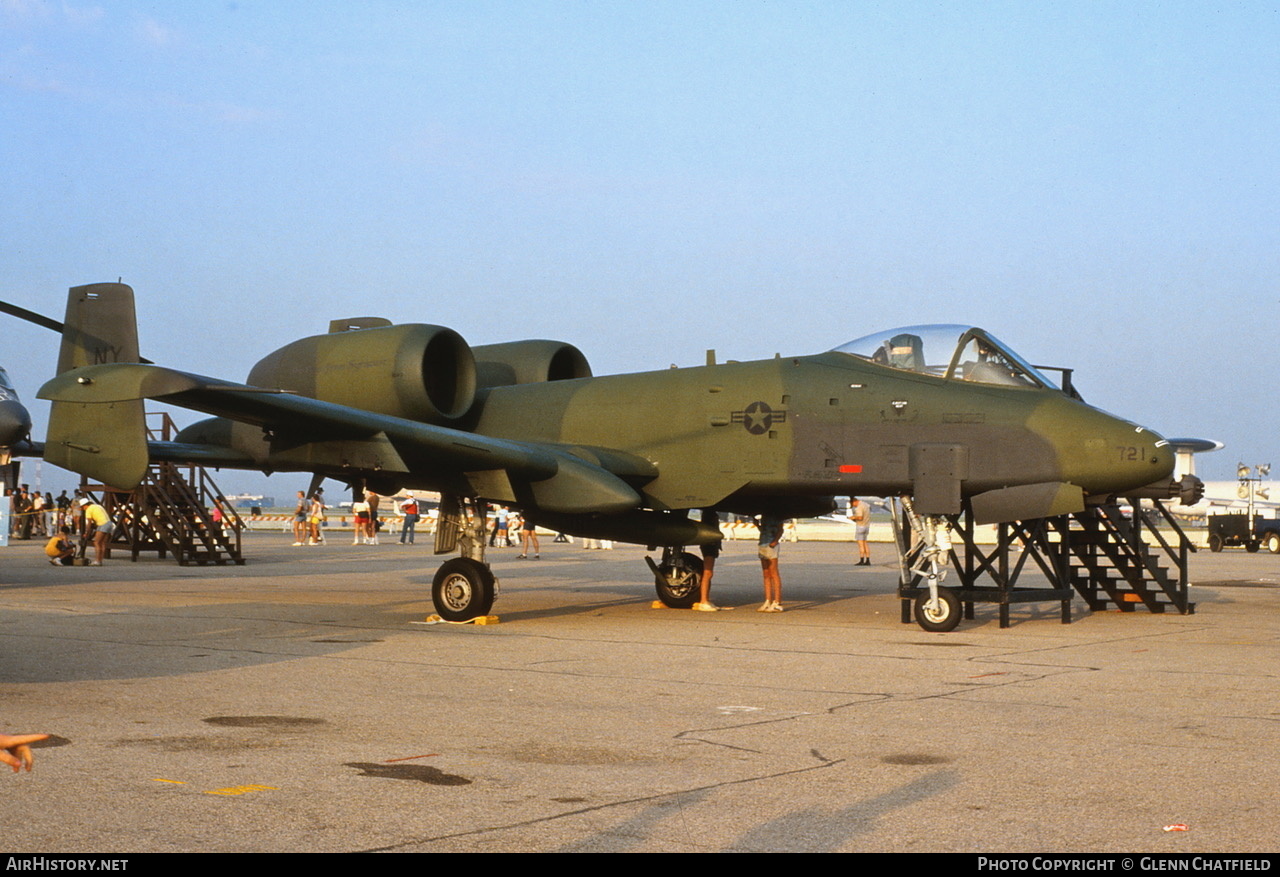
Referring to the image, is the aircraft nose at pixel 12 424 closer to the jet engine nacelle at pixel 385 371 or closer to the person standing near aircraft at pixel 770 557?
the jet engine nacelle at pixel 385 371

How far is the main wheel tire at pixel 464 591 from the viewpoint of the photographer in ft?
46.2

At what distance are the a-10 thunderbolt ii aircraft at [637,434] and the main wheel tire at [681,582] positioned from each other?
4 cm

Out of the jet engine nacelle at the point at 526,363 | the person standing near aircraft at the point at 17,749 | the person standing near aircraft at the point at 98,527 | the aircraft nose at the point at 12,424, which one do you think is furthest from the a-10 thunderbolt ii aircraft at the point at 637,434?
the person standing near aircraft at the point at 98,527

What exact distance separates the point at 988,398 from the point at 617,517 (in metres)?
4.46

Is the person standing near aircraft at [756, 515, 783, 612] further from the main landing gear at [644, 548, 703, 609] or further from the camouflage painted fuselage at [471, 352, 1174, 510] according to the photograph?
the main landing gear at [644, 548, 703, 609]

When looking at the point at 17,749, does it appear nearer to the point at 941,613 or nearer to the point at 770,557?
the point at 941,613

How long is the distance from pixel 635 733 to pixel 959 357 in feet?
25.6

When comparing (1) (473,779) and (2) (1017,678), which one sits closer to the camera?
(1) (473,779)

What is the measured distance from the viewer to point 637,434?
50.0ft

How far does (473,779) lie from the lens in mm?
6004

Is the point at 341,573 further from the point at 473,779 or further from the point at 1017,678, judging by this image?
the point at 473,779

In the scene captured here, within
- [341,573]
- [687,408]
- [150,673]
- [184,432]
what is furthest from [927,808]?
[341,573]

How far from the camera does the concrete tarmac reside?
5.04 m

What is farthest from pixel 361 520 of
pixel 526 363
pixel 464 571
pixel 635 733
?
pixel 635 733
